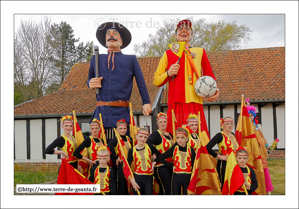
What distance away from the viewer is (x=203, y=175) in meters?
4.29

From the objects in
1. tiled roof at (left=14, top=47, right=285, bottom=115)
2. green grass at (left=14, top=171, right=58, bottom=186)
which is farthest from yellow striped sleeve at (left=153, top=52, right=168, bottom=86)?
tiled roof at (left=14, top=47, right=285, bottom=115)

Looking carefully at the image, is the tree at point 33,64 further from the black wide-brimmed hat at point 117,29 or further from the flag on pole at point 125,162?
the flag on pole at point 125,162

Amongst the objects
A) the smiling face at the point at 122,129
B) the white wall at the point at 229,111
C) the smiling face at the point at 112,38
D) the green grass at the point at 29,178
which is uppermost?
the smiling face at the point at 112,38

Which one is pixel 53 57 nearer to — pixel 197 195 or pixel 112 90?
pixel 112 90

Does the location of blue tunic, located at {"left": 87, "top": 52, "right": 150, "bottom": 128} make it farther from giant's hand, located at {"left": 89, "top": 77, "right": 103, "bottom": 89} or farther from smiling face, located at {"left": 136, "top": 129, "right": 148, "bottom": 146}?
smiling face, located at {"left": 136, "top": 129, "right": 148, "bottom": 146}

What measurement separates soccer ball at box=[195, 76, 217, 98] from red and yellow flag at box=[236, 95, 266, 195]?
60cm

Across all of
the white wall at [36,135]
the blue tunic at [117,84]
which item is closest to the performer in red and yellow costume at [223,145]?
the blue tunic at [117,84]

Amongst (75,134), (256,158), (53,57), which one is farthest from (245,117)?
(53,57)

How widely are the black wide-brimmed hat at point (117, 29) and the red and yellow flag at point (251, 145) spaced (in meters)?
2.10

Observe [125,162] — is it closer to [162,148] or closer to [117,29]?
[162,148]

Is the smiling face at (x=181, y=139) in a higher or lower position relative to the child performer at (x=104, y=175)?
higher

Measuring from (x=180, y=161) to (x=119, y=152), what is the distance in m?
0.92

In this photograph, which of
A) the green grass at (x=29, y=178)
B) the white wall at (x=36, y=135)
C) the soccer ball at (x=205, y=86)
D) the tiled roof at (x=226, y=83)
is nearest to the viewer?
the soccer ball at (x=205, y=86)

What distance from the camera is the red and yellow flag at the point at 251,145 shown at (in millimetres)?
4812
